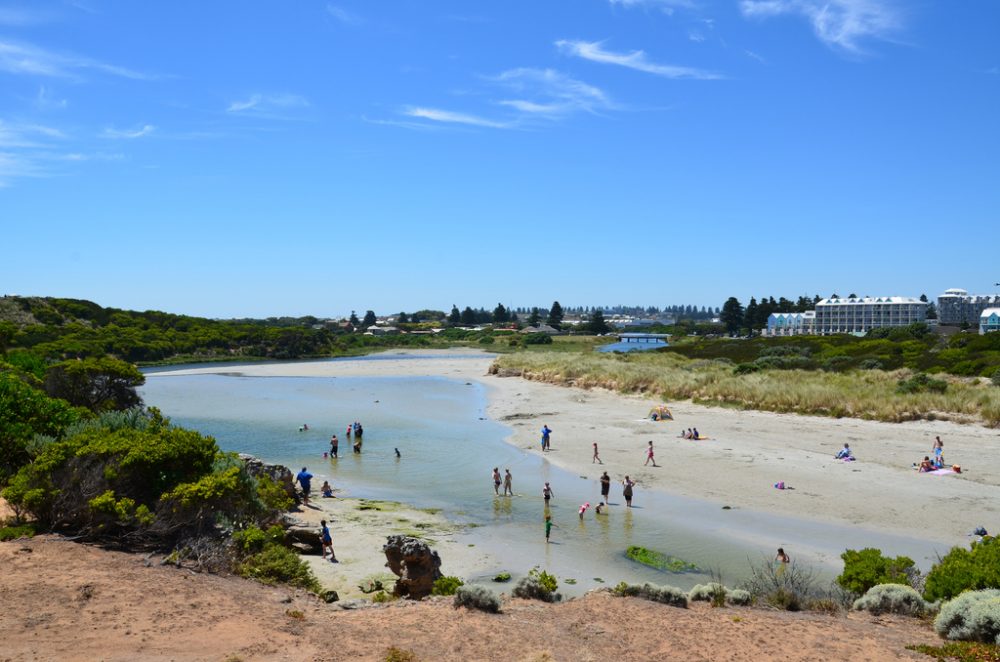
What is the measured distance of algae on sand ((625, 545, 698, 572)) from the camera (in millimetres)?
14812

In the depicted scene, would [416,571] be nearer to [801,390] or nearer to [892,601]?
[892,601]

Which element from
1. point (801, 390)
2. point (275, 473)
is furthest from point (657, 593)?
point (801, 390)

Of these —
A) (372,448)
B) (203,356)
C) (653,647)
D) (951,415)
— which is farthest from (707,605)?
(203,356)

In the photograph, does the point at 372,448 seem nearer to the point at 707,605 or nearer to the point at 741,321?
the point at 707,605

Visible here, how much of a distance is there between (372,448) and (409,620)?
20.4 metres

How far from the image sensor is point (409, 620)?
34.0ft

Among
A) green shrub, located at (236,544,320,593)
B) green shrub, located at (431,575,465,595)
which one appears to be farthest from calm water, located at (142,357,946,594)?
green shrub, located at (236,544,320,593)

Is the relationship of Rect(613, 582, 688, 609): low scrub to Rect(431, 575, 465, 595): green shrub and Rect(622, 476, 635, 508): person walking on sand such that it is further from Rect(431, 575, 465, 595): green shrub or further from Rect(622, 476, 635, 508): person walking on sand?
Rect(622, 476, 635, 508): person walking on sand

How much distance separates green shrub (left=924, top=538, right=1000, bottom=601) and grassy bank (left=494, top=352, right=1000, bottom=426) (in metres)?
21.5

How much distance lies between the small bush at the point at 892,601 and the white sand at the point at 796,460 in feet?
20.5

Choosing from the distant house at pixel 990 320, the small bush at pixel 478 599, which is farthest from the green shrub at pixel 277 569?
the distant house at pixel 990 320

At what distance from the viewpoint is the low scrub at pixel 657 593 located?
446 inches

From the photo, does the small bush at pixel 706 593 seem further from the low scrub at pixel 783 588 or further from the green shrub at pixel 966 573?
the green shrub at pixel 966 573

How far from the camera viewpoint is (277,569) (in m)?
12.3
